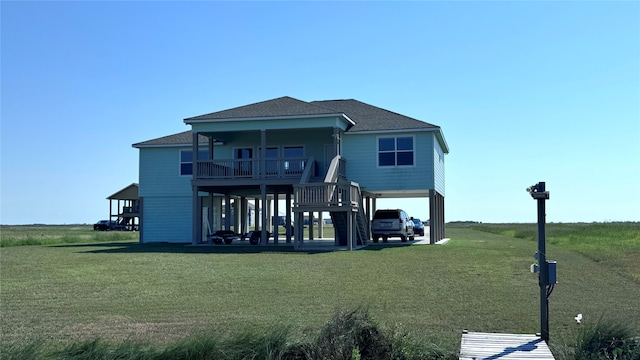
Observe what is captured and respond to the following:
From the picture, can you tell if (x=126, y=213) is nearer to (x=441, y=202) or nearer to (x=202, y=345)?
(x=441, y=202)

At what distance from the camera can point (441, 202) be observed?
33281 mm

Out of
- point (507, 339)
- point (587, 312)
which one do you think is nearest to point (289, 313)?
point (507, 339)

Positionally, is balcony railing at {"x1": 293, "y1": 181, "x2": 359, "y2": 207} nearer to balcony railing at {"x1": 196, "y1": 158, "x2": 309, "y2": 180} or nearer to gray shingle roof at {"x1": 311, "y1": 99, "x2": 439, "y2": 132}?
balcony railing at {"x1": 196, "y1": 158, "x2": 309, "y2": 180}

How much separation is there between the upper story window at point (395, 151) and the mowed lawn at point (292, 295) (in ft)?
31.5

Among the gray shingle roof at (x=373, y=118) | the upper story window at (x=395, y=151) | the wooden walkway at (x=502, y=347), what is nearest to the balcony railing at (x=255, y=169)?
the gray shingle roof at (x=373, y=118)

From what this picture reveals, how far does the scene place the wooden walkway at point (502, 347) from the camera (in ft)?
21.0

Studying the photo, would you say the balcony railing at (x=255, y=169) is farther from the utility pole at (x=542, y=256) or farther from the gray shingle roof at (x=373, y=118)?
the utility pole at (x=542, y=256)

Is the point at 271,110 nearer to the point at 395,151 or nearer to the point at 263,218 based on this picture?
the point at 263,218

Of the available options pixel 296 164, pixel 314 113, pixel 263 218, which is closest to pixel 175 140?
pixel 296 164

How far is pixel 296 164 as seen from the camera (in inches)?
1081

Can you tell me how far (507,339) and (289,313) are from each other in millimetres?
3469

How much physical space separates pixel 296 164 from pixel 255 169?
187cm

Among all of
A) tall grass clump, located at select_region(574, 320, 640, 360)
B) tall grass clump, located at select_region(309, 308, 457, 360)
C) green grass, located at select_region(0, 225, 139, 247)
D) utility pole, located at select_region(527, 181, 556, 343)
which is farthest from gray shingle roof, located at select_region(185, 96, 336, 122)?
tall grass clump, located at select_region(574, 320, 640, 360)

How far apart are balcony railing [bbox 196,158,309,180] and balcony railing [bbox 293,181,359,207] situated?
319 cm
